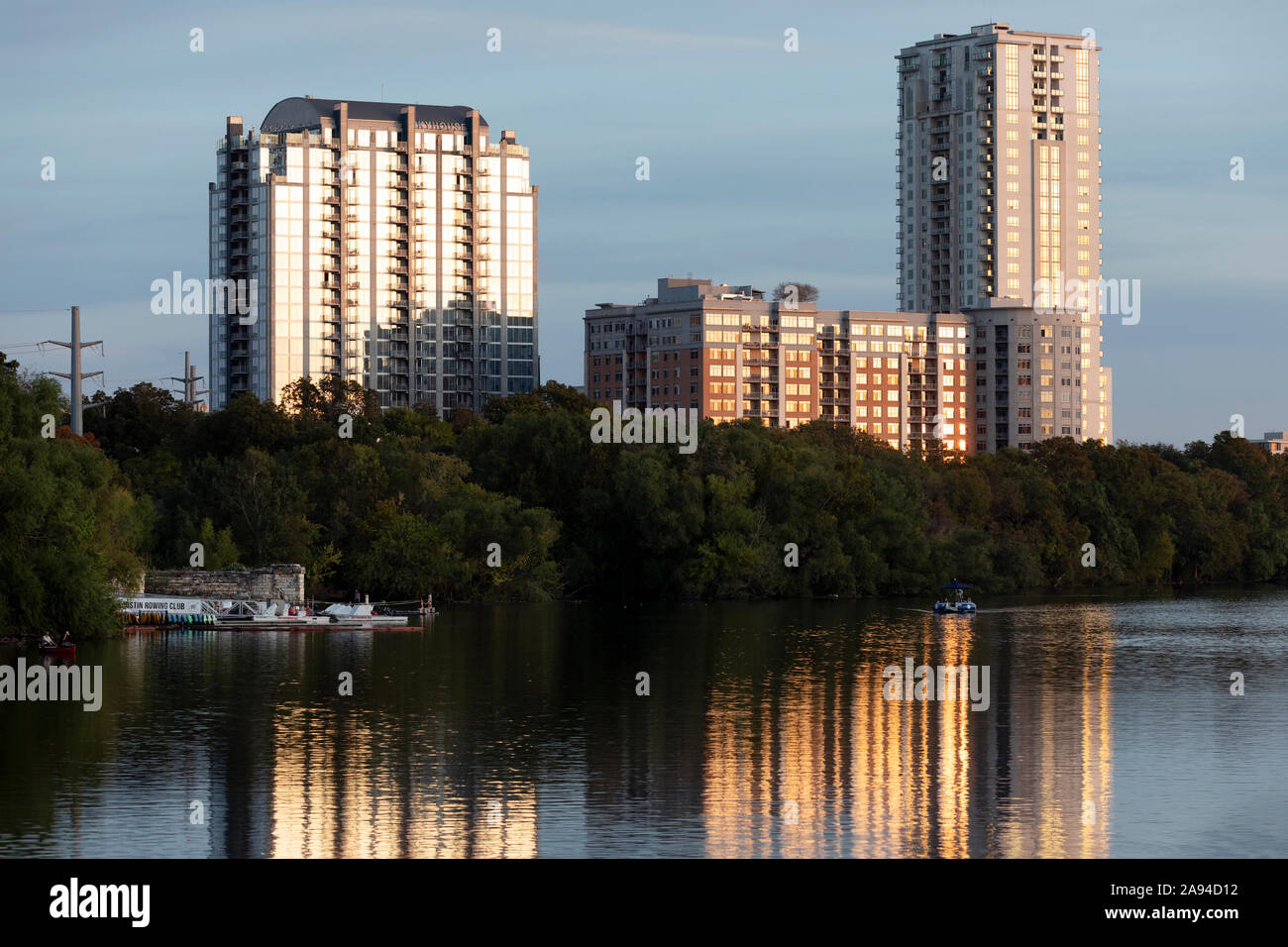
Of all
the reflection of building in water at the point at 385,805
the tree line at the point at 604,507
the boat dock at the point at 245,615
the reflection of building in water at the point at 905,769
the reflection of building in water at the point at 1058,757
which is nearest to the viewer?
the reflection of building in water at the point at 385,805

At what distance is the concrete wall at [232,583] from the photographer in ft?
294

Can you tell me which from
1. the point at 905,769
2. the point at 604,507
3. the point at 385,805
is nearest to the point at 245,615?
the point at 604,507

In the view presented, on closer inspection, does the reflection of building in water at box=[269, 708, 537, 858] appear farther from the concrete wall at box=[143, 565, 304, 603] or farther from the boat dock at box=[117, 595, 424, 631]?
the concrete wall at box=[143, 565, 304, 603]

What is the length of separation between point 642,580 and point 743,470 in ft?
34.3

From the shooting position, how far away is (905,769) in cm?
3797

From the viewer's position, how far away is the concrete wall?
89.7 metres

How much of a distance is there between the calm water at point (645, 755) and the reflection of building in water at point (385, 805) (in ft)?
0.32

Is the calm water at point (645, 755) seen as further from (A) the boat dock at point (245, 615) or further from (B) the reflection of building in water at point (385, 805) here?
(A) the boat dock at point (245, 615)

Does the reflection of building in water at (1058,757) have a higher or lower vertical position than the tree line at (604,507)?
lower

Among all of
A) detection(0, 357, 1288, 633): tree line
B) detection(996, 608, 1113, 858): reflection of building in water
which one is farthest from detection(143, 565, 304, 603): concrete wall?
detection(996, 608, 1113, 858): reflection of building in water

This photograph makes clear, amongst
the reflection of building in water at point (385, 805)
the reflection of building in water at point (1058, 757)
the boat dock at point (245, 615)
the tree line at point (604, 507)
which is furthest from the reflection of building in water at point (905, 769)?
the tree line at point (604, 507)

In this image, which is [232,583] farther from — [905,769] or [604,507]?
[905,769]

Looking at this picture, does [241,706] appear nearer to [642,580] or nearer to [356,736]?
[356,736]
